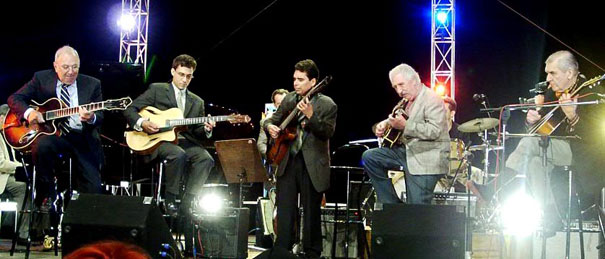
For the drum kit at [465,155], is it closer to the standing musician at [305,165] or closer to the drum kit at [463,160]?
the drum kit at [463,160]

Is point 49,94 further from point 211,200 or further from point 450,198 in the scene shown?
point 450,198

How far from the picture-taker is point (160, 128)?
21.2 feet

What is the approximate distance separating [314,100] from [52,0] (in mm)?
8901

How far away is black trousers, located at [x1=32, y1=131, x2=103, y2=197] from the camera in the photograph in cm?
598

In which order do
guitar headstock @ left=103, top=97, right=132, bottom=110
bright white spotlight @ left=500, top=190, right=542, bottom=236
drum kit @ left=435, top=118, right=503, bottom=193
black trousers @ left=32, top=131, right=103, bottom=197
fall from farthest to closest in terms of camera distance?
drum kit @ left=435, top=118, right=503, bottom=193
guitar headstock @ left=103, top=97, right=132, bottom=110
black trousers @ left=32, top=131, right=103, bottom=197
bright white spotlight @ left=500, top=190, right=542, bottom=236

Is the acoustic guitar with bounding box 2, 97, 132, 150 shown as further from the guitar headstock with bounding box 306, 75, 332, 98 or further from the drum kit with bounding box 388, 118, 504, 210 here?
the drum kit with bounding box 388, 118, 504, 210

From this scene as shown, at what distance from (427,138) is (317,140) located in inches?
37.7

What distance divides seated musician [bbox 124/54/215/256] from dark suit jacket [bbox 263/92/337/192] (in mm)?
941

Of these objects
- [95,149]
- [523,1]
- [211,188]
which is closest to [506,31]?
[523,1]

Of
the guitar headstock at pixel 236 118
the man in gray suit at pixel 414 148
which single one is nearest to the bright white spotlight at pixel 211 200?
the guitar headstock at pixel 236 118

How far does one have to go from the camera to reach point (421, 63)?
15055mm

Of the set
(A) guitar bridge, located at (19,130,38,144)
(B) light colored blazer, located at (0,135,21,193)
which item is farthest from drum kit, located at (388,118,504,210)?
(B) light colored blazer, located at (0,135,21,193)

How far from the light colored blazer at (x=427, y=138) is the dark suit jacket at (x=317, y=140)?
0.71m

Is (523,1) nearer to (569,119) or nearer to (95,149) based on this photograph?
(569,119)
